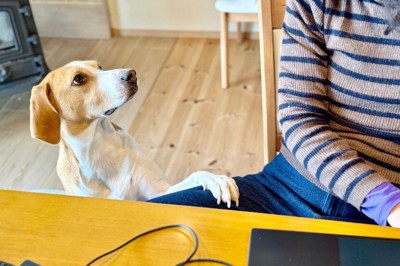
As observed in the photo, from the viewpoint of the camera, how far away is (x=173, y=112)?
94.7 inches

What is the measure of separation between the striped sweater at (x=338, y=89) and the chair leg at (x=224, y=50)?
4.54 ft

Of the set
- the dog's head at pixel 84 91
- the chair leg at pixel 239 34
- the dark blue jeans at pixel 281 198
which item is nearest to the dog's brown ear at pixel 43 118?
the dog's head at pixel 84 91

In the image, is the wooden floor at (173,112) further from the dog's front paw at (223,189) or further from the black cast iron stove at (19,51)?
the dog's front paw at (223,189)

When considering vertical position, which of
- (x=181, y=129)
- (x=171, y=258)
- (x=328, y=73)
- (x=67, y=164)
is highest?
(x=328, y=73)

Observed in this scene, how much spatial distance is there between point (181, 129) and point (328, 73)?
1323 millimetres

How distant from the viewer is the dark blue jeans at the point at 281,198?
98 centimetres

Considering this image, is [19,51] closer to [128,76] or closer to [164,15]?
[164,15]

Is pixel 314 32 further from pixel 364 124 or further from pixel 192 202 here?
pixel 192 202

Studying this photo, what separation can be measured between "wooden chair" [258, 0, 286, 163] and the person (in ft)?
0.24

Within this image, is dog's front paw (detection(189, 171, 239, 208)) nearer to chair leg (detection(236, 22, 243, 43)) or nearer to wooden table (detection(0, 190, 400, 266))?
wooden table (detection(0, 190, 400, 266))

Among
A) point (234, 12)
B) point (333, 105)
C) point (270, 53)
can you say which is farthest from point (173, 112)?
point (333, 105)

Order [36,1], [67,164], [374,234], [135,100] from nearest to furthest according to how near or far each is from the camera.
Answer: [374,234] < [67,164] < [135,100] < [36,1]

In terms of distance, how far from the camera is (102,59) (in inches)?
112

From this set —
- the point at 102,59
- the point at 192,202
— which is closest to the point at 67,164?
the point at 192,202
